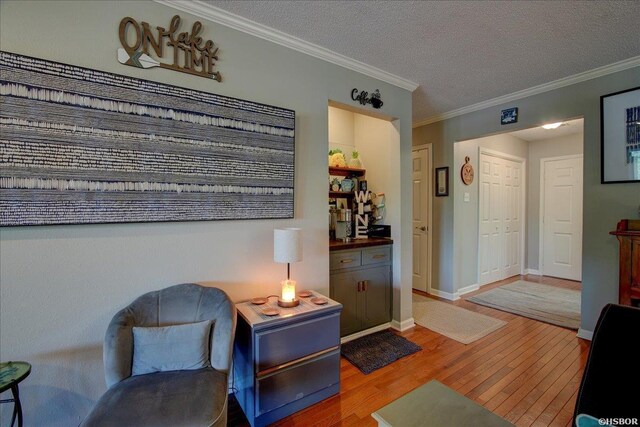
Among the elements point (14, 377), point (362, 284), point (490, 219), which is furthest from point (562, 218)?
point (14, 377)

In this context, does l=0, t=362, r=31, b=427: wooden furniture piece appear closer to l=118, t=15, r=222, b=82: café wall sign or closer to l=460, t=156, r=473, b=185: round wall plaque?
l=118, t=15, r=222, b=82: café wall sign

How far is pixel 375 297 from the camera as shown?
2865mm

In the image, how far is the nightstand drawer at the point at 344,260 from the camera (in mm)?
2572

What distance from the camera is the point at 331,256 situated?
8.40 ft

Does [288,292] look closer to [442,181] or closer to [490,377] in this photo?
[490,377]

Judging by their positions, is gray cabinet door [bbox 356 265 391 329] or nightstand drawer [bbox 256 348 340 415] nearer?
nightstand drawer [bbox 256 348 340 415]

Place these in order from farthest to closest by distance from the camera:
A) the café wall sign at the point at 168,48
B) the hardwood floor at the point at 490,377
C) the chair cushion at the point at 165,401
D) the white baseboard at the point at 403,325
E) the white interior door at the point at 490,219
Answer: the white interior door at the point at 490,219, the white baseboard at the point at 403,325, the hardwood floor at the point at 490,377, the café wall sign at the point at 168,48, the chair cushion at the point at 165,401

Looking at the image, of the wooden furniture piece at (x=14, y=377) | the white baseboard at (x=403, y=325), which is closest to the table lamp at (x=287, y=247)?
the wooden furniture piece at (x=14, y=377)

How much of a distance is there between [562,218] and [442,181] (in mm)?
2739

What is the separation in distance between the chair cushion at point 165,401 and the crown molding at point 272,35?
211 cm

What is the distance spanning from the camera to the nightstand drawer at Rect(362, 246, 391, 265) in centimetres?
279

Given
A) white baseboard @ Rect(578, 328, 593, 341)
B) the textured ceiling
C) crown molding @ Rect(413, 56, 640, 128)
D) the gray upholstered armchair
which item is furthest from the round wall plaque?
the gray upholstered armchair

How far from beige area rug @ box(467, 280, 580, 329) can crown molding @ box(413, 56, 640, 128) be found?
2.52 metres

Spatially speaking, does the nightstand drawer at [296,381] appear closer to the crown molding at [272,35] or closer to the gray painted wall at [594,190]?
the crown molding at [272,35]
